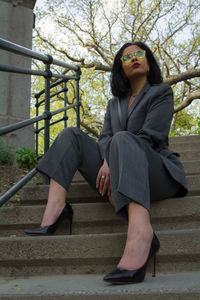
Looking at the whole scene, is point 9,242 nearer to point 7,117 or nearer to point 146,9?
point 7,117

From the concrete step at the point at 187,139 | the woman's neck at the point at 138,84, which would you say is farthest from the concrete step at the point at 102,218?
the concrete step at the point at 187,139

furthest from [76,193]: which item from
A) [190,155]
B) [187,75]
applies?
[187,75]

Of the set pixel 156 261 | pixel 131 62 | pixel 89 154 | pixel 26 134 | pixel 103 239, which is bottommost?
pixel 156 261

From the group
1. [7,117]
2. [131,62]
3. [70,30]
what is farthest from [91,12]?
[131,62]

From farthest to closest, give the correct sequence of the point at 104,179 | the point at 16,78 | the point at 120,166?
1. the point at 16,78
2. the point at 104,179
3. the point at 120,166

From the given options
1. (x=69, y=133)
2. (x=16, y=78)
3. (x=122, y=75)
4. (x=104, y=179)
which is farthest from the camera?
(x=16, y=78)

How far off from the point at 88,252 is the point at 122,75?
1398 mm

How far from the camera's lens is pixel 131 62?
220cm

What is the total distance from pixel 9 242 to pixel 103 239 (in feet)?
1.61

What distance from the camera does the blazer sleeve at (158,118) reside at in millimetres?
1848

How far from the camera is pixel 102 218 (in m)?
1.88

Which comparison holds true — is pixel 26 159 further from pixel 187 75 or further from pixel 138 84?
pixel 187 75

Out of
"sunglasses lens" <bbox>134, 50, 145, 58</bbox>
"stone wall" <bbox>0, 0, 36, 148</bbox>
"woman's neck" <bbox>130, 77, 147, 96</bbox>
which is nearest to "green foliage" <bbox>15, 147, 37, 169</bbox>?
"stone wall" <bbox>0, 0, 36, 148</bbox>

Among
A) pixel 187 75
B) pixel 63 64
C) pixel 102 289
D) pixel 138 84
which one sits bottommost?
pixel 102 289
